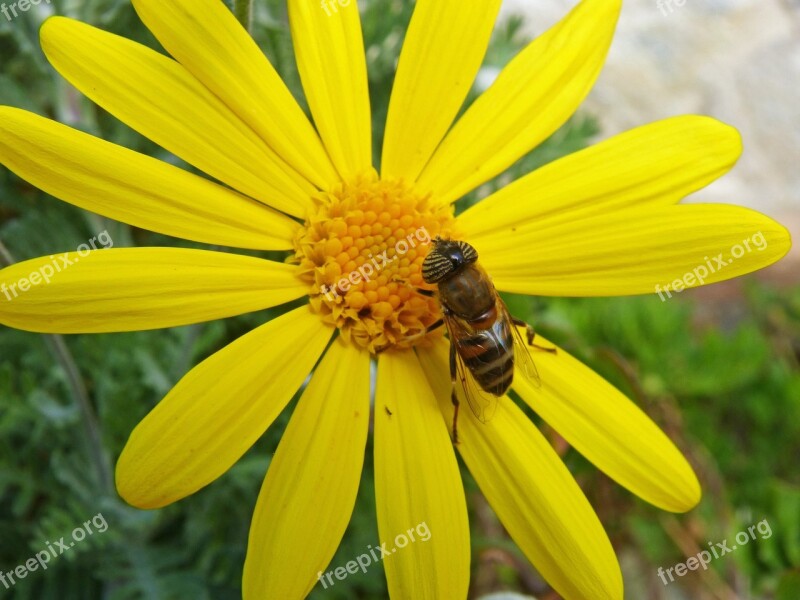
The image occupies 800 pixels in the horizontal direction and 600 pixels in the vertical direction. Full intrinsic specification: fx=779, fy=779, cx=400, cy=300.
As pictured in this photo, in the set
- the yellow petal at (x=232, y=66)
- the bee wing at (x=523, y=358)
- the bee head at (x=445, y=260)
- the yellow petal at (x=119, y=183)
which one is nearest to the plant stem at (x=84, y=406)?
the yellow petal at (x=119, y=183)

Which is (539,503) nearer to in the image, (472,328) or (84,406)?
(472,328)

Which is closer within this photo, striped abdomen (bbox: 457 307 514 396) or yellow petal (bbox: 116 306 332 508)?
yellow petal (bbox: 116 306 332 508)

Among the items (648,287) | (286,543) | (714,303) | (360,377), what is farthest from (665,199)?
(714,303)

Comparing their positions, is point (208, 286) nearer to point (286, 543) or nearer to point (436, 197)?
point (286, 543)

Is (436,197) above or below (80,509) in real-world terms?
above

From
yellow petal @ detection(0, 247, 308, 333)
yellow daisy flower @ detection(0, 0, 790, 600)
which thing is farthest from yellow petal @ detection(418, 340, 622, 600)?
yellow petal @ detection(0, 247, 308, 333)

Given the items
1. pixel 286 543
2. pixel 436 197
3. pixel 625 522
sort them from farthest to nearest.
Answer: pixel 625 522, pixel 436 197, pixel 286 543

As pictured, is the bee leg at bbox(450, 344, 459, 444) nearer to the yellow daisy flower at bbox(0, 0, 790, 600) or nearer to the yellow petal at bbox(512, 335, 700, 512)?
the yellow daisy flower at bbox(0, 0, 790, 600)
